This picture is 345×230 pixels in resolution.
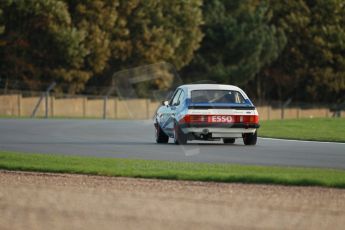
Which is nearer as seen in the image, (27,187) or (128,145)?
(27,187)

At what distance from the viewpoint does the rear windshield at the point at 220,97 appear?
84.1 feet

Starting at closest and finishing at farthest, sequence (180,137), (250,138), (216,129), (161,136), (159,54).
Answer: (216,129) < (180,137) < (250,138) < (161,136) < (159,54)

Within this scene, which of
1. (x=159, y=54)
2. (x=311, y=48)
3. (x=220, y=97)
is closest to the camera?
(x=220, y=97)

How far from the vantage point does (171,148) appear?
79.1ft

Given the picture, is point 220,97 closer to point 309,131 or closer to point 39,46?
point 309,131

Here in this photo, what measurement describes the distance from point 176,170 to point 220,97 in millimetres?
8474

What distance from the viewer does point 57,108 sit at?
184ft

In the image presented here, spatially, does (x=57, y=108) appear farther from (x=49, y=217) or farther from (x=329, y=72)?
(x=49, y=217)

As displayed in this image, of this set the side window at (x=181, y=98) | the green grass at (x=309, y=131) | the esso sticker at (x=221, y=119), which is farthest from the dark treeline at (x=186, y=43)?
the esso sticker at (x=221, y=119)

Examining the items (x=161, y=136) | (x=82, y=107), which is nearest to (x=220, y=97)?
(x=161, y=136)

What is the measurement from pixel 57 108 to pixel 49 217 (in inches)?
1763

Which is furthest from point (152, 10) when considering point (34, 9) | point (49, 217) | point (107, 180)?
point (49, 217)

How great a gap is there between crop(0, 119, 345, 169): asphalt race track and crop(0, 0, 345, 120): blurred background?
23.6 m

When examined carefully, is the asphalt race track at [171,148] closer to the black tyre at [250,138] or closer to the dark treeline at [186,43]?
the black tyre at [250,138]
